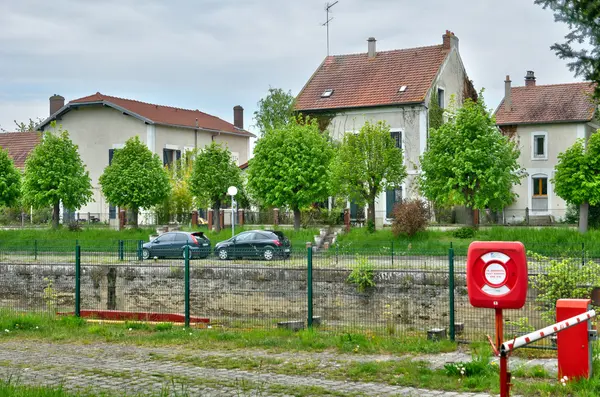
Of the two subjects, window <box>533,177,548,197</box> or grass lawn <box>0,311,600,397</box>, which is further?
window <box>533,177,548,197</box>

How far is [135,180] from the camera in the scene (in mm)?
47188

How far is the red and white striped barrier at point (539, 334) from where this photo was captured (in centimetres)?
880

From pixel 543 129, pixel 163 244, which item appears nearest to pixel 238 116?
pixel 543 129

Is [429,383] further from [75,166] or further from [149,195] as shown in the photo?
[75,166]

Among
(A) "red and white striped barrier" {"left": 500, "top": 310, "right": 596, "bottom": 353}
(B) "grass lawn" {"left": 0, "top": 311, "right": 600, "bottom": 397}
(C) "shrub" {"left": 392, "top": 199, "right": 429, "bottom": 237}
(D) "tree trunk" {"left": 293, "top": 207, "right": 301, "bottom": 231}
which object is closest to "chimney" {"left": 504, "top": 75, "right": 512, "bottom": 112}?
(C) "shrub" {"left": 392, "top": 199, "right": 429, "bottom": 237}

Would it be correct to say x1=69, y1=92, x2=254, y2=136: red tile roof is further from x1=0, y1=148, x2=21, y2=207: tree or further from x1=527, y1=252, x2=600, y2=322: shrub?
x1=527, y1=252, x2=600, y2=322: shrub

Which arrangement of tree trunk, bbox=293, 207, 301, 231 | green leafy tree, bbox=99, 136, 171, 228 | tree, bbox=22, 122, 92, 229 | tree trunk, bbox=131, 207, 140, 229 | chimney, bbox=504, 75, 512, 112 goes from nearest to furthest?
tree trunk, bbox=293, 207, 301, 231, green leafy tree, bbox=99, 136, 171, 228, tree, bbox=22, 122, 92, 229, tree trunk, bbox=131, 207, 140, 229, chimney, bbox=504, 75, 512, 112

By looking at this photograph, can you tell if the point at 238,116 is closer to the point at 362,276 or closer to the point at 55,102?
the point at 55,102

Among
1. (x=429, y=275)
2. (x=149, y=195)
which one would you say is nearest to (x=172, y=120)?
(x=149, y=195)

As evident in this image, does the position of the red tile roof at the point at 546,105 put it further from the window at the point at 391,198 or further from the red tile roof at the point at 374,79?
the window at the point at 391,198

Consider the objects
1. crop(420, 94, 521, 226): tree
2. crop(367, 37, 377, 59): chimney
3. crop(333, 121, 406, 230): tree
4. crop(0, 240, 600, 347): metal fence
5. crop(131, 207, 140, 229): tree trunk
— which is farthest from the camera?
crop(367, 37, 377, 59): chimney

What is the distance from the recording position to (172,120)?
58906mm

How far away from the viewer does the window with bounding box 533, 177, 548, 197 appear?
2050 inches

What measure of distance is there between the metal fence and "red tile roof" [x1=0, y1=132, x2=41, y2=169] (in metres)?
39.9
